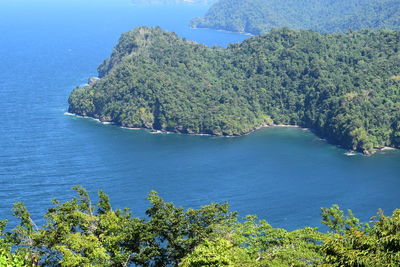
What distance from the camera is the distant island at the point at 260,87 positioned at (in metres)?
112

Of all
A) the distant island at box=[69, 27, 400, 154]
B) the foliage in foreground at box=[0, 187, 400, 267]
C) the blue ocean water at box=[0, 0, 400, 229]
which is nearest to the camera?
the foliage in foreground at box=[0, 187, 400, 267]

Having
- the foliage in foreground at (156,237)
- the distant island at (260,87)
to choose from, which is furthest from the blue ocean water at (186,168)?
the foliage in foreground at (156,237)

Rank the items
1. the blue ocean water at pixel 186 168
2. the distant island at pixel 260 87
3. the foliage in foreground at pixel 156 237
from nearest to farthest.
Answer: the foliage in foreground at pixel 156 237 < the blue ocean water at pixel 186 168 < the distant island at pixel 260 87

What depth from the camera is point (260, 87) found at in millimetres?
131125

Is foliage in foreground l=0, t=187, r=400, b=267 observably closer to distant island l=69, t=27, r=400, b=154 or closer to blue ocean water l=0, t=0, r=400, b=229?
blue ocean water l=0, t=0, r=400, b=229

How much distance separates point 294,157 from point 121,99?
43.2 metres

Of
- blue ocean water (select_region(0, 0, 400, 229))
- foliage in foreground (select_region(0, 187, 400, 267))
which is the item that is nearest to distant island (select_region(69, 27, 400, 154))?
blue ocean water (select_region(0, 0, 400, 229))

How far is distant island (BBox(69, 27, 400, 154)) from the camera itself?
111625mm

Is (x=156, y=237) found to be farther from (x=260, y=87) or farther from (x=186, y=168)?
(x=260, y=87)

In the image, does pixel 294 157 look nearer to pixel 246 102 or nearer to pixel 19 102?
pixel 246 102

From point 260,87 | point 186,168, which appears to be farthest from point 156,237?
point 260,87

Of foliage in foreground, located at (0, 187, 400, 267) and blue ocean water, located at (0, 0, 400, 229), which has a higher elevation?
foliage in foreground, located at (0, 187, 400, 267)

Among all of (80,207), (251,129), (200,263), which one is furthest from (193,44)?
(200,263)

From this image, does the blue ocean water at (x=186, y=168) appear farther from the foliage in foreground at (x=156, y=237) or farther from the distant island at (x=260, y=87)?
the foliage in foreground at (x=156, y=237)
